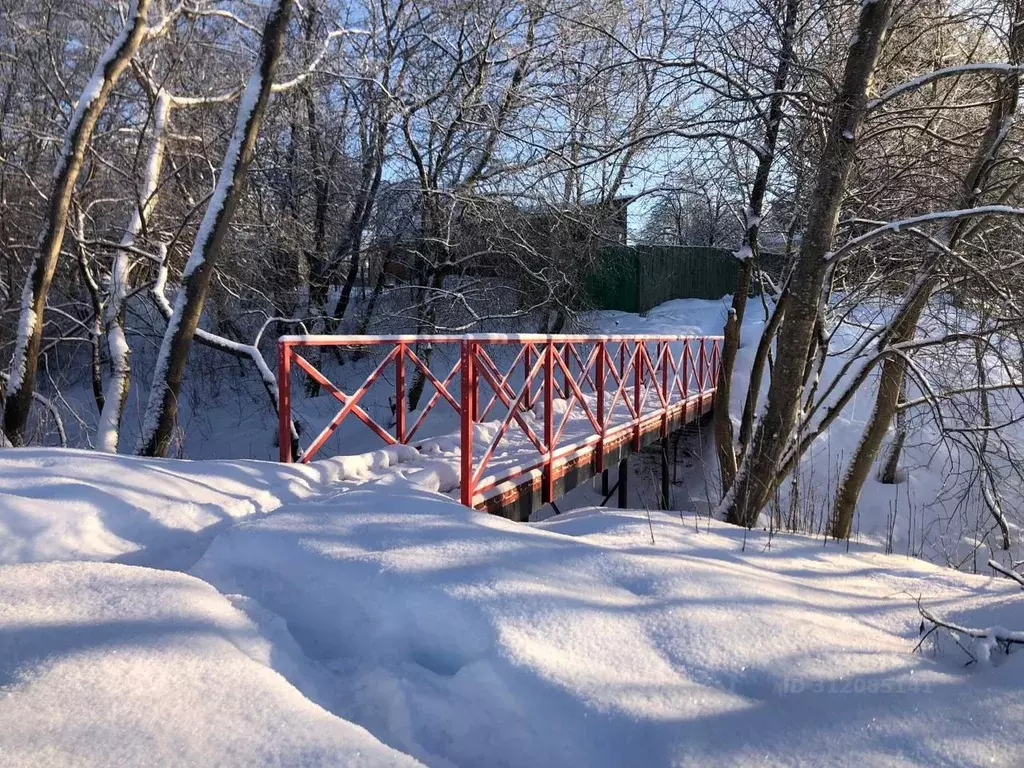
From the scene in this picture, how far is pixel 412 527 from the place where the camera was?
268 cm

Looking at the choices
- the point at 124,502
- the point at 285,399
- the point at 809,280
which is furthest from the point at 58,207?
the point at 809,280

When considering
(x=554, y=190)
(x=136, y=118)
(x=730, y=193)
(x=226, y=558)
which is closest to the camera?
(x=226, y=558)

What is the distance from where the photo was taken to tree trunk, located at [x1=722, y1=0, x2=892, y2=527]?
15.1ft

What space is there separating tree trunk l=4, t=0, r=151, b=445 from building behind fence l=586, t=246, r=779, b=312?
35.0 feet

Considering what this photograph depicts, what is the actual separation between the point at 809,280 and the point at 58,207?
21.9ft

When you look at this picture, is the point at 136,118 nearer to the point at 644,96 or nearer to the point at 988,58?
the point at 644,96

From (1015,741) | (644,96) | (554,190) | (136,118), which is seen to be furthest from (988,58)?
(136,118)

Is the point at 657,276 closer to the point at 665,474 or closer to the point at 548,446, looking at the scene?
the point at 665,474

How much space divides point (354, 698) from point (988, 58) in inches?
258

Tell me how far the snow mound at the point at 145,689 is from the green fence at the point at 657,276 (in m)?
14.3

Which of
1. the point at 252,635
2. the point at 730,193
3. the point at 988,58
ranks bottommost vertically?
the point at 252,635

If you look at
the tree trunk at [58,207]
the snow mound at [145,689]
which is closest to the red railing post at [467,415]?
the snow mound at [145,689]

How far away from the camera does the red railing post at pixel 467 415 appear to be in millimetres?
4051

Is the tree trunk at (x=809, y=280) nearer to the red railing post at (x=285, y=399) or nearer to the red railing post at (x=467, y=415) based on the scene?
the red railing post at (x=467, y=415)
